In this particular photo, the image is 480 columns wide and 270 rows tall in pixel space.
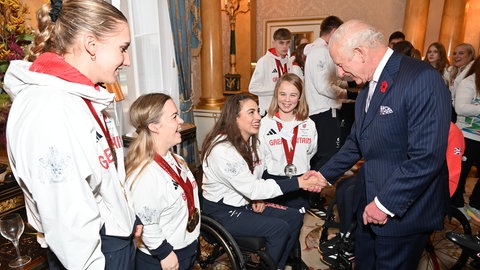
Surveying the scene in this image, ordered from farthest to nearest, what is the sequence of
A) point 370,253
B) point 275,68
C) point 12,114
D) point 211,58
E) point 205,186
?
point 211,58 < point 275,68 < point 205,186 < point 370,253 < point 12,114

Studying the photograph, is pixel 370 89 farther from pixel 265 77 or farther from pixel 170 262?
pixel 265 77

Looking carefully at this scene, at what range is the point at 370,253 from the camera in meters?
1.89

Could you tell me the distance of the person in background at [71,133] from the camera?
0.93m

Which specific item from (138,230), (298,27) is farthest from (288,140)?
(298,27)

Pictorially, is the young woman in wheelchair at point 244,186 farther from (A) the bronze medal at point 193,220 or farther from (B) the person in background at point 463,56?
(B) the person in background at point 463,56

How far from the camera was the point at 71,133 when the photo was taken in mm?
970

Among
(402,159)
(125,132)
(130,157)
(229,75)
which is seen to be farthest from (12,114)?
(229,75)

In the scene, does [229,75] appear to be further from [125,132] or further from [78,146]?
[78,146]

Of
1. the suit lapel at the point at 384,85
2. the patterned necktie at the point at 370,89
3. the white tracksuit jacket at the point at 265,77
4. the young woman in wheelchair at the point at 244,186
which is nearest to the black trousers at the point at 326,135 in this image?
the white tracksuit jacket at the point at 265,77

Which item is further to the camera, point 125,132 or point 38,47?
point 125,132

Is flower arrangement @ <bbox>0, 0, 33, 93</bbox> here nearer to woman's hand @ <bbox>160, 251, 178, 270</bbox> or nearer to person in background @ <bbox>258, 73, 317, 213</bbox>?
woman's hand @ <bbox>160, 251, 178, 270</bbox>

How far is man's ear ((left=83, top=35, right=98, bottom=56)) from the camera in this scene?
105 cm

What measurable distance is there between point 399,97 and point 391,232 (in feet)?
2.23

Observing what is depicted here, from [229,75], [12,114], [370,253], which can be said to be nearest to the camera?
[12,114]
